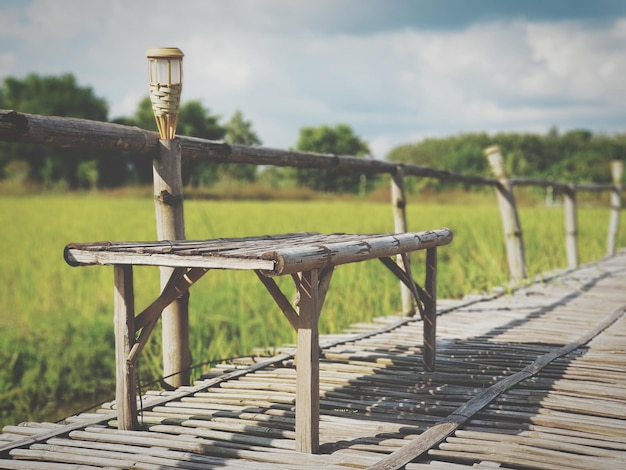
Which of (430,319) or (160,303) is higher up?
(160,303)

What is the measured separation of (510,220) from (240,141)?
33401 mm

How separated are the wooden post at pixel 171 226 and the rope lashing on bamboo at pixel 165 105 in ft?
0.15

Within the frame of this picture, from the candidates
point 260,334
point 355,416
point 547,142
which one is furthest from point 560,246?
point 547,142

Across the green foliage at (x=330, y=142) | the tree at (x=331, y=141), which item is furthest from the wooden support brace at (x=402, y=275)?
the tree at (x=331, y=141)

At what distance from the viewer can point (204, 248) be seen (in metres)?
1.97

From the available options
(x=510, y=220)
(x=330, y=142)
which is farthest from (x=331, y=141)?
(x=510, y=220)

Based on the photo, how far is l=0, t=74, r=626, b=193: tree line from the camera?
100.0 ft

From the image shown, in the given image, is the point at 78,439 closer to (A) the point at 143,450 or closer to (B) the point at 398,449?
(A) the point at 143,450

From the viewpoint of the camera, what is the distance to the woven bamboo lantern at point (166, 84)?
265cm

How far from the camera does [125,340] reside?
2160 millimetres

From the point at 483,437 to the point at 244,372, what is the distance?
1116 mm

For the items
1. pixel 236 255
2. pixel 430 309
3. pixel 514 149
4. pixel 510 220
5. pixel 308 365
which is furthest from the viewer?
pixel 514 149

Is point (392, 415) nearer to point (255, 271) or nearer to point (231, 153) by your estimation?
point (255, 271)

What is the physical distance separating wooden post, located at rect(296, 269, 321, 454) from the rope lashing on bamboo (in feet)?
3.44
